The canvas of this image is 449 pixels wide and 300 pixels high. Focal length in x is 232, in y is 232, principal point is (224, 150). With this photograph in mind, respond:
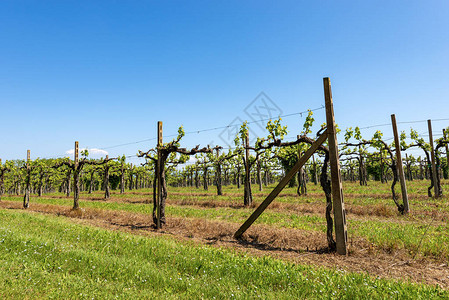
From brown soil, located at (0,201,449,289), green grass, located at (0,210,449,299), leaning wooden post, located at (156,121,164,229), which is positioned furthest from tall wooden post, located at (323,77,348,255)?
leaning wooden post, located at (156,121,164,229)

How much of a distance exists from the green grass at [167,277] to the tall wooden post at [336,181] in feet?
6.78

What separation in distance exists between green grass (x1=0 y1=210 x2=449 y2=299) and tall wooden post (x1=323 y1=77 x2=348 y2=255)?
2066 mm

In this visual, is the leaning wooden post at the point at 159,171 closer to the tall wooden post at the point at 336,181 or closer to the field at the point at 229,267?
the field at the point at 229,267

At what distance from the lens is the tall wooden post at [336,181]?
7.81m

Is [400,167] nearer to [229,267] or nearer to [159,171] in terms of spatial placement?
[229,267]

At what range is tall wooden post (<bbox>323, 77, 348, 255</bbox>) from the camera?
7.81 meters

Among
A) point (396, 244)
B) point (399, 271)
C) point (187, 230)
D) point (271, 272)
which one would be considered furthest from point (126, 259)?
point (396, 244)

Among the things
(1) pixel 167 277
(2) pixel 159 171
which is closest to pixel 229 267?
(1) pixel 167 277

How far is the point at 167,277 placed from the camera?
5.48 metres

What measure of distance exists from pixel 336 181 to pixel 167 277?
6.14 meters

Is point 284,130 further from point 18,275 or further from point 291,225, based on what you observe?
point 18,275

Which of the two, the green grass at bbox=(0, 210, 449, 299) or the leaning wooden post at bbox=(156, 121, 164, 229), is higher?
the leaning wooden post at bbox=(156, 121, 164, 229)

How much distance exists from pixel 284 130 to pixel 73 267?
11.3 m

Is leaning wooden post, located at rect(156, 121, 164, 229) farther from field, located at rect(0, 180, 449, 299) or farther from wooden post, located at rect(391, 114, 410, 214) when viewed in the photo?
wooden post, located at rect(391, 114, 410, 214)
